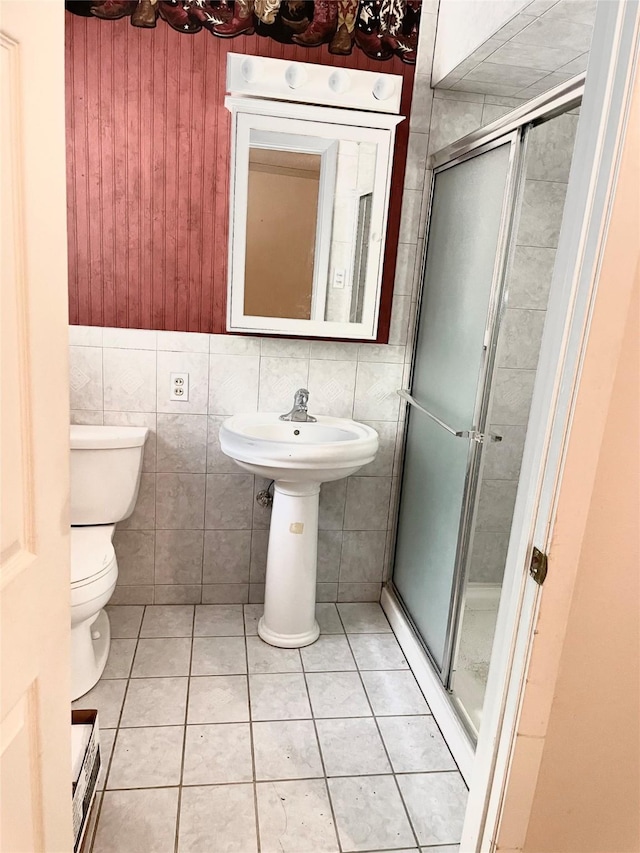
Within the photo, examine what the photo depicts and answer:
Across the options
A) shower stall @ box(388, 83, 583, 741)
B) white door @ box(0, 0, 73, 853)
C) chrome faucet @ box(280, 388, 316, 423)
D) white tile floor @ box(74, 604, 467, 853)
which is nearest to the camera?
white door @ box(0, 0, 73, 853)

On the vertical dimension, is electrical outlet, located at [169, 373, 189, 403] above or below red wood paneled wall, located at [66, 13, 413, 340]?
below

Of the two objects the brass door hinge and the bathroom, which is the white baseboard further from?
the brass door hinge

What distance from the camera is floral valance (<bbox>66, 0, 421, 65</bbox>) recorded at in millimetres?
2164

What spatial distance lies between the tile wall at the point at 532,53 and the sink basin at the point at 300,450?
131 centimetres

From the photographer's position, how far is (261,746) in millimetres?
1920

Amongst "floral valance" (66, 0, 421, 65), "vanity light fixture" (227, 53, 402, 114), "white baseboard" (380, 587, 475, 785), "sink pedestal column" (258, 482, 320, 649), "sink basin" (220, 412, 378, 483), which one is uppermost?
"floral valance" (66, 0, 421, 65)

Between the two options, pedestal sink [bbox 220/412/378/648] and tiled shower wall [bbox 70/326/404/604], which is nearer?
pedestal sink [bbox 220/412/378/648]

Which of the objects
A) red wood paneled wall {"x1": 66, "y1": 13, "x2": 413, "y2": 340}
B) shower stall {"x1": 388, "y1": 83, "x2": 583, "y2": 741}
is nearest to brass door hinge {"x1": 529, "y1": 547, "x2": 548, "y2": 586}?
shower stall {"x1": 388, "y1": 83, "x2": 583, "y2": 741}

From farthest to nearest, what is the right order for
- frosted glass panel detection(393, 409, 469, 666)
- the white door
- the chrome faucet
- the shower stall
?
the chrome faucet < frosted glass panel detection(393, 409, 469, 666) < the shower stall < the white door

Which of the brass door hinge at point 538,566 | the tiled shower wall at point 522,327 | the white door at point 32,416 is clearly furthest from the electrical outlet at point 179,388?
the brass door hinge at point 538,566

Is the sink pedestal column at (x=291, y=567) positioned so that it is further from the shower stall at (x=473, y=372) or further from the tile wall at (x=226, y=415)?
the shower stall at (x=473, y=372)

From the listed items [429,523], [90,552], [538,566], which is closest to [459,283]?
[429,523]

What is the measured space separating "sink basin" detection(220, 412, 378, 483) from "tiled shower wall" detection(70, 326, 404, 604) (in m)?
0.18

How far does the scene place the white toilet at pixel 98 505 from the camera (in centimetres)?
210
